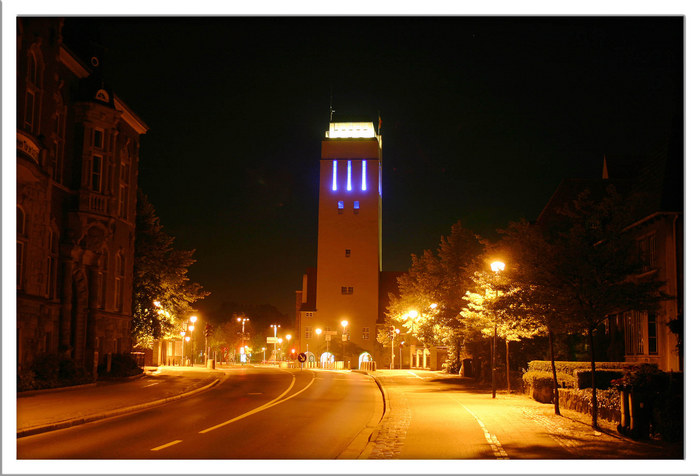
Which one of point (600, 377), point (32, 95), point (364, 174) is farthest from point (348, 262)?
point (600, 377)

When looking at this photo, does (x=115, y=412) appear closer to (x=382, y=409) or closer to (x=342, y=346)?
(x=382, y=409)

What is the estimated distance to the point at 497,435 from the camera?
54.6ft

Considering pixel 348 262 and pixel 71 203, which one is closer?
pixel 71 203

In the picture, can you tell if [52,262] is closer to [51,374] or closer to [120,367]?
[120,367]

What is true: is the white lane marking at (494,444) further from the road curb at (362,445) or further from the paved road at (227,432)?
the paved road at (227,432)

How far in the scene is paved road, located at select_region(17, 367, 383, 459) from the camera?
47.8 feet

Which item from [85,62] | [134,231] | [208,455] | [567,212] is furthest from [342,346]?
[208,455]

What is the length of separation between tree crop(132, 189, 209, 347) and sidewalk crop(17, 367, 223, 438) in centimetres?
1033

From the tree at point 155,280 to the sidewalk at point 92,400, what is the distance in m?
10.3

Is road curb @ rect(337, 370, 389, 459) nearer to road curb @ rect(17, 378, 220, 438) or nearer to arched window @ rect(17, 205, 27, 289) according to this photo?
road curb @ rect(17, 378, 220, 438)

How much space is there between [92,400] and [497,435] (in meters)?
15.5

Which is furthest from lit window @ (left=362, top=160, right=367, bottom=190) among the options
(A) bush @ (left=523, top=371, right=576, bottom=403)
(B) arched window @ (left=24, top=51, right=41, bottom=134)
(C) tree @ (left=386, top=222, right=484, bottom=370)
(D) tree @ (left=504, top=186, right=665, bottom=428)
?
(D) tree @ (left=504, top=186, right=665, bottom=428)

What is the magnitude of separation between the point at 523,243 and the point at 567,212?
2.07m

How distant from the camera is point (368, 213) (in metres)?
95.0
